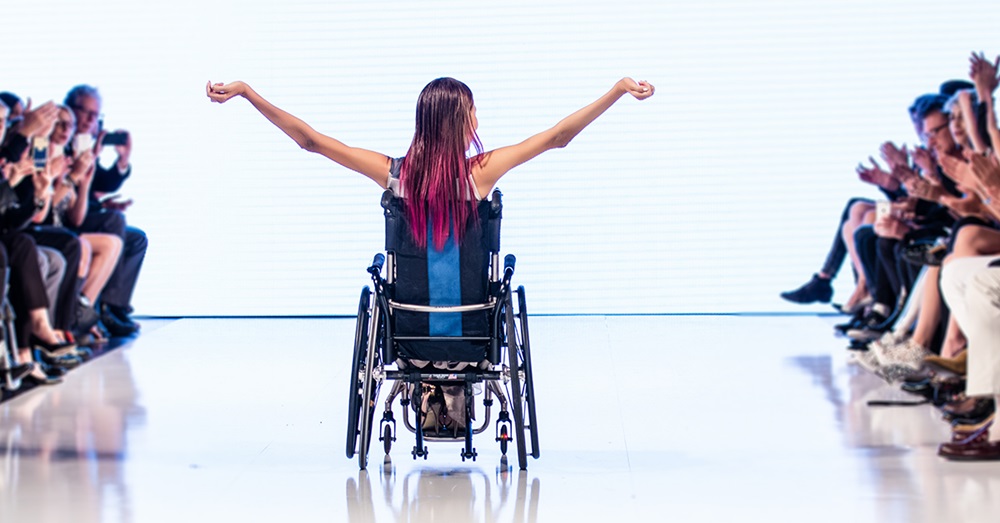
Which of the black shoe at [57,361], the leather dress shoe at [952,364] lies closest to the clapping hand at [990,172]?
the leather dress shoe at [952,364]

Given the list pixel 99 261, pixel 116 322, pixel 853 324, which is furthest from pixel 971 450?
pixel 116 322

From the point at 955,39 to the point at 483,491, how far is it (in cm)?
460

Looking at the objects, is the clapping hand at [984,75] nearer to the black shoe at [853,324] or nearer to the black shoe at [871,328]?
the black shoe at [871,328]

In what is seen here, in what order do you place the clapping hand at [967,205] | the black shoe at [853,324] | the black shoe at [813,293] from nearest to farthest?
1. the clapping hand at [967,205]
2. the black shoe at [853,324]
3. the black shoe at [813,293]

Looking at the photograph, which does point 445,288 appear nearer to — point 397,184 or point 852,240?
point 397,184

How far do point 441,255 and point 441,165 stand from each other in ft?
0.75

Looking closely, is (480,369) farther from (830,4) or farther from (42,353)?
(830,4)

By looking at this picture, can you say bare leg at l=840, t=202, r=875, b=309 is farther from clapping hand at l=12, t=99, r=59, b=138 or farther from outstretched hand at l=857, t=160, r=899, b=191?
clapping hand at l=12, t=99, r=59, b=138

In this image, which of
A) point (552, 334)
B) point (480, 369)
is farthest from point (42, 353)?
point (480, 369)

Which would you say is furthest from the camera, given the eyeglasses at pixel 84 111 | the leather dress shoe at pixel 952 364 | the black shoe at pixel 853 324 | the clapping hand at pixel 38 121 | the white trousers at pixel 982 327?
the black shoe at pixel 853 324

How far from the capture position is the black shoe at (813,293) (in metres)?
7.27

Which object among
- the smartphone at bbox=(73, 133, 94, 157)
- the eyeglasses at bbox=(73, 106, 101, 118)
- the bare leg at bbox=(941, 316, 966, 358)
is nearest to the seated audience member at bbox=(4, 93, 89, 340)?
the smartphone at bbox=(73, 133, 94, 157)

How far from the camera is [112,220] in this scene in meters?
6.74

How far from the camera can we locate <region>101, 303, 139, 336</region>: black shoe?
689 centimetres
